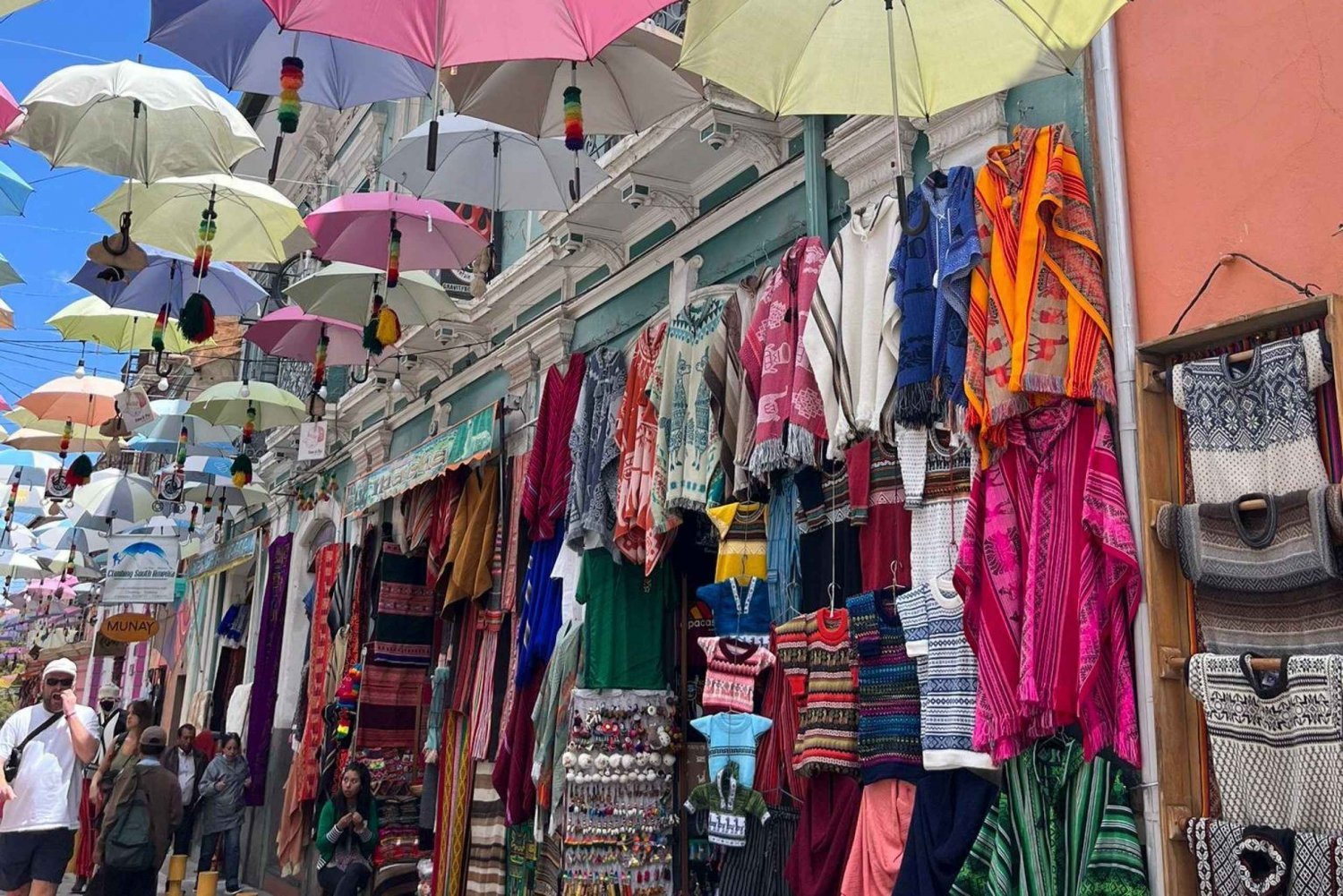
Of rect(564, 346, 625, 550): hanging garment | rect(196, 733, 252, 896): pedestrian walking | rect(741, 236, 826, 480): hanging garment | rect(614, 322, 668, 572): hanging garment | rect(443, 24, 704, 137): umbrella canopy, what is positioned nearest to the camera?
rect(741, 236, 826, 480): hanging garment

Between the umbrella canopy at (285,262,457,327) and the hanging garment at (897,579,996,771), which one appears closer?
the hanging garment at (897,579,996,771)

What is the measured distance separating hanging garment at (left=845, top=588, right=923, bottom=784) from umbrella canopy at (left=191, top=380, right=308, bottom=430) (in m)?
7.46

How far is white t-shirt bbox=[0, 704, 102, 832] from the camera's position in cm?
673

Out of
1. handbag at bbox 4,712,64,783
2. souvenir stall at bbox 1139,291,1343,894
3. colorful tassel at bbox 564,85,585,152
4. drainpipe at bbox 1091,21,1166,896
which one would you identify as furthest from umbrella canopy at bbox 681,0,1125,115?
handbag at bbox 4,712,64,783

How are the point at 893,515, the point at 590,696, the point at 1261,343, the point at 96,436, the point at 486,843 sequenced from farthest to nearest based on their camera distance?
the point at 96,436 → the point at 486,843 → the point at 590,696 → the point at 893,515 → the point at 1261,343

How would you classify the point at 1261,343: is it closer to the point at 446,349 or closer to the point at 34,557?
the point at 446,349

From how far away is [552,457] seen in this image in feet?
22.7

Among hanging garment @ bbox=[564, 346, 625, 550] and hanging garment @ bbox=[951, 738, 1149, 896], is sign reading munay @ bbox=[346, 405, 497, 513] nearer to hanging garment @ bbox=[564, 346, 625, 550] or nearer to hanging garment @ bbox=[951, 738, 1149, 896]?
hanging garment @ bbox=[564, 346, 625, 550]

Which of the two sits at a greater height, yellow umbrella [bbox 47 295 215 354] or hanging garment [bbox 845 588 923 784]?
yellow umbrella [bbox 47 295 215 354]

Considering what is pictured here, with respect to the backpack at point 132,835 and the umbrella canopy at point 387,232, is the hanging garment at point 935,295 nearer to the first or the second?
the umbrella canopy at point 387,232

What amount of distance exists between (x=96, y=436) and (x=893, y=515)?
11.3 metres

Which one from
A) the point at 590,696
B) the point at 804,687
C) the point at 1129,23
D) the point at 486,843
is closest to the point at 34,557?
the point at 486,843

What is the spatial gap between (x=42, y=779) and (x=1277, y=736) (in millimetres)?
6480

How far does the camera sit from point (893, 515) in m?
4.54
